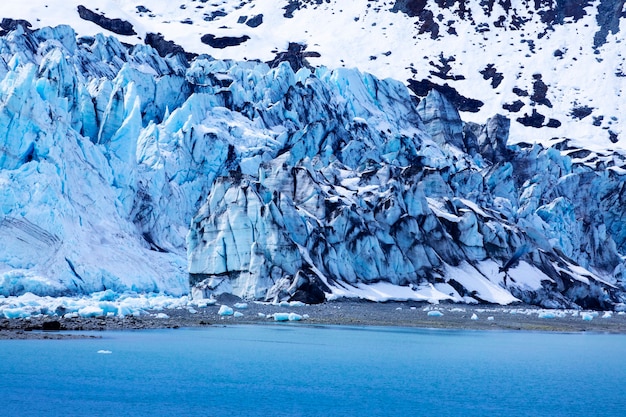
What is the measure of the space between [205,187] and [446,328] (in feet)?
102

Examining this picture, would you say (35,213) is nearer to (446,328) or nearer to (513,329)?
(446,328)

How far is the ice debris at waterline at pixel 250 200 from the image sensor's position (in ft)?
145

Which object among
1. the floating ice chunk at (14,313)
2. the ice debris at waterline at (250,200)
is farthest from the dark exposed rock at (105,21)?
Answer: the floating ice chunk at (14,313)

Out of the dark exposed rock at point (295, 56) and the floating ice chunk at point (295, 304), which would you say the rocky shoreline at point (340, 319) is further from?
the dark exposed rock at point (295, 56)

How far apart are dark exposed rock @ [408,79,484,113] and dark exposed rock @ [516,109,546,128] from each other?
7.26 meters

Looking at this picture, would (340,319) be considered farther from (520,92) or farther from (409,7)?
(409,7)

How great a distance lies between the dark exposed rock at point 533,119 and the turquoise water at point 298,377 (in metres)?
97.6

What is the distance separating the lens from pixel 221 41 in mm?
123062

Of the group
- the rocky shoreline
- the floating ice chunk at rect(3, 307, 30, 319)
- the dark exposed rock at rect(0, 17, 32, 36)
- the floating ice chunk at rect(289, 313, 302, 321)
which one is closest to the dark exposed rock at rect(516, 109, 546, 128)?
→ the dark exposed rock at rect(0, 17, 32, 36)

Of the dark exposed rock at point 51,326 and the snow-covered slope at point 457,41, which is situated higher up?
the snow-covered slope at point 457,41

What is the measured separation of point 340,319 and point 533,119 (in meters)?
93.7

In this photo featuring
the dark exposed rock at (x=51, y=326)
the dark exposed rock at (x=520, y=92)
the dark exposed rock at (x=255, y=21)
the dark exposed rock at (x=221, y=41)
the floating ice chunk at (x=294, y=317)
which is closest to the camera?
the dark exposed rock at (x=51, y=326)

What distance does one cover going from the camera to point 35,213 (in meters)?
41.8

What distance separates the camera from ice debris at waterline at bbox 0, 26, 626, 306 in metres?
44.3
